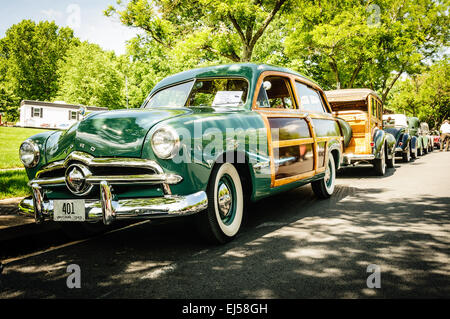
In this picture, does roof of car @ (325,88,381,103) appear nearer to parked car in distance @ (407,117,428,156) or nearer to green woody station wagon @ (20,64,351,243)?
green woody station wagon @ (20,64,351,243)

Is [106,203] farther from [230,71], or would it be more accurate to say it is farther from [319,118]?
[319,118]

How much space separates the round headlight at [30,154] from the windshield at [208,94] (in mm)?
1583

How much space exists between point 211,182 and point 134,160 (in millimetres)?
740

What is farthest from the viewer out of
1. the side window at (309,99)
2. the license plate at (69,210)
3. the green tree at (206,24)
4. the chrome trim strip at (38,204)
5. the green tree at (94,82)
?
the green tree at (94,82)

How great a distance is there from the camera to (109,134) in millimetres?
3314

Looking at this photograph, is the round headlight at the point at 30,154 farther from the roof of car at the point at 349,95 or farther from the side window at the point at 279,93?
the roof of car at the point at 349,95

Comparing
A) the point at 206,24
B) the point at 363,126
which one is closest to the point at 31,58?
the point at 206,24

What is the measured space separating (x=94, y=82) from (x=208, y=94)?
37304 mm

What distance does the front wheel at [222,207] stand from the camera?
351cm

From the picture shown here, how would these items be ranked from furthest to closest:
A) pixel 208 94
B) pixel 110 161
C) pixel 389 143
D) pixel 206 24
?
pixel 206 24, pixel 389 143, pixel 208 94, pixel 110 161

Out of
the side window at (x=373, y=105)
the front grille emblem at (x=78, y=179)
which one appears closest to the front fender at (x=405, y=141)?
the side window at (x=373, y=105)

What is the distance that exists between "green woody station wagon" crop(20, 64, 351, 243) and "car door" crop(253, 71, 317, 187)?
2 cm

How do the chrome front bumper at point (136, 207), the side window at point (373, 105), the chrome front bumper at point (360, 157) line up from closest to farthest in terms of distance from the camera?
1. the chrome front bumper at point (136, 207)
2. the chrome front bumper at point (360, 157)
3. the side window at point (373, 105)
